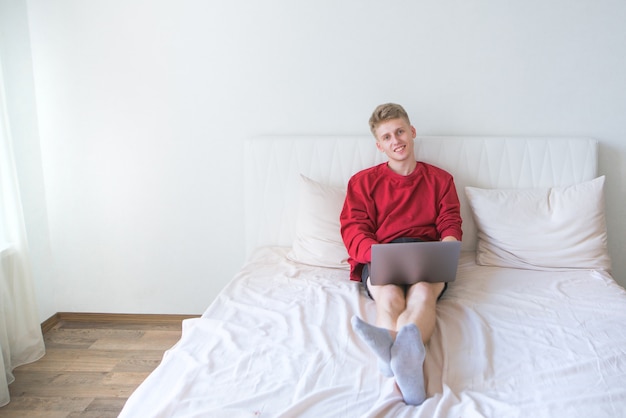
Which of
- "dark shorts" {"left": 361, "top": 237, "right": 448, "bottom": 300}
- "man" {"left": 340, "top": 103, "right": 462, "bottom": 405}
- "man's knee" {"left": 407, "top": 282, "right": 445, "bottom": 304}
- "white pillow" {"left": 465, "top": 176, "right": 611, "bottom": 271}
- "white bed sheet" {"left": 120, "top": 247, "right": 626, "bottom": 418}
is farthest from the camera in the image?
"white pillow" {"left": 465, "top": 176, "right": 611, "bottom": 271}

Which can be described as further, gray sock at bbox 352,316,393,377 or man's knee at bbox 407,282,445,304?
man's knee at bbox 407,282,445,304

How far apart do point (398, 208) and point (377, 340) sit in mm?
853

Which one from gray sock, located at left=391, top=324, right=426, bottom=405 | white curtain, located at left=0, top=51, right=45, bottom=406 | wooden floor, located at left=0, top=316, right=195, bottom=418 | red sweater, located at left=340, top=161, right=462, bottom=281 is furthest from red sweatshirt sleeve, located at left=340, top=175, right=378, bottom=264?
white curtain, located at left=0, top=51, right=45, bottom=406

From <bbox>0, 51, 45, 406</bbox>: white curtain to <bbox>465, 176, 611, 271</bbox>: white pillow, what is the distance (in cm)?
205

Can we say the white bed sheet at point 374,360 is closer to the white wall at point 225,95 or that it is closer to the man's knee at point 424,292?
the man's knee at point 424,292

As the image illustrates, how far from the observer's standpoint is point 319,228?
7.38 feet

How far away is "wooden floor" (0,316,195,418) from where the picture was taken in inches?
78.6

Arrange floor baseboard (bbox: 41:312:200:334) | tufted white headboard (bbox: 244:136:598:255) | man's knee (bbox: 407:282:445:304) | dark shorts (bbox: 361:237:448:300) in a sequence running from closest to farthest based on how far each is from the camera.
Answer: man's knee (bbox: 407:282:445:304)
dark shorts (bbox: 361:237:448:300)
tufted white headboard (bbox: 244:136:598:255)
floor baseboard (bbox: 41:312:200:334)

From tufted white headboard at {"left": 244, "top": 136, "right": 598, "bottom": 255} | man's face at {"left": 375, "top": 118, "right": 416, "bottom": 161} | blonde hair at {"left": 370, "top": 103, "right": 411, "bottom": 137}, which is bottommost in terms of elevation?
tufted white headboard at {"left": 244, "top": 136, "right": 598, "bottom": 255}

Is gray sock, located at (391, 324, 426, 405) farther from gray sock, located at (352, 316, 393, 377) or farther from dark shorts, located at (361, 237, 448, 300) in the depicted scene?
dark shorts, located at (361, 237, 448, 300)

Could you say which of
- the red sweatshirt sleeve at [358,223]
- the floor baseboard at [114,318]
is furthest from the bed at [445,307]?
the floor baseboard at [114,318]

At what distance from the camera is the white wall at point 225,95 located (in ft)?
7.73

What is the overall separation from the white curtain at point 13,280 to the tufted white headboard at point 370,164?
1020 mm

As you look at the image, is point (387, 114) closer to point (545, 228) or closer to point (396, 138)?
point (396, 138)
